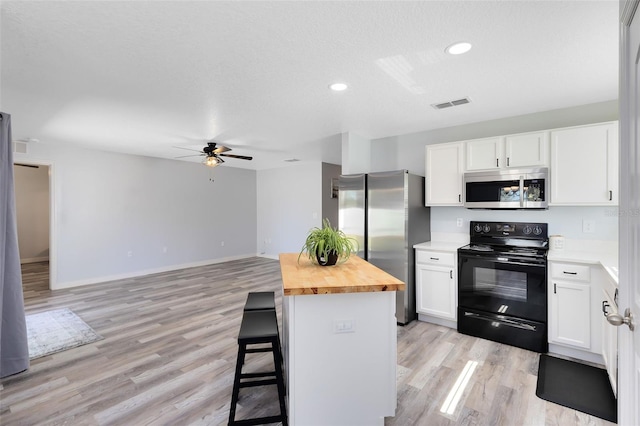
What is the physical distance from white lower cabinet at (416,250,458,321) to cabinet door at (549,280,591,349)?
84 cm

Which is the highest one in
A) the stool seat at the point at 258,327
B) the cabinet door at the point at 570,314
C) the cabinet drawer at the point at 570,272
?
the cabinet drawer at the point at 570,272

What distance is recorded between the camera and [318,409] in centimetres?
173

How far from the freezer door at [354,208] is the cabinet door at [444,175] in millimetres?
784

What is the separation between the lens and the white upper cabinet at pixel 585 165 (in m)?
2.62

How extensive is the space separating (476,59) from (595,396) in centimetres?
254

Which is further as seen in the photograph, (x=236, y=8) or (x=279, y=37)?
(x=279, y=37)

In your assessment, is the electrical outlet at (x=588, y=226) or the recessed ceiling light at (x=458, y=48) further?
the electrical outlet at (x=588, y=226)

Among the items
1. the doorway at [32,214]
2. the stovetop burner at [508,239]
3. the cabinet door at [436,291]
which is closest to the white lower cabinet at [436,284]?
the cabinet door at [436,291]

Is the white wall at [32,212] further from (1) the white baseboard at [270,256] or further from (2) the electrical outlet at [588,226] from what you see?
(2) the electrical outlet at [588,226]

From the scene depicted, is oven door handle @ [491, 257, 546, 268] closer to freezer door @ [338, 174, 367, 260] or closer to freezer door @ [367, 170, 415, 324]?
freezer door @ [367, 170, 415, 324]

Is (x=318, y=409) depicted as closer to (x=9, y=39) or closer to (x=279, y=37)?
(x=279, y=37)

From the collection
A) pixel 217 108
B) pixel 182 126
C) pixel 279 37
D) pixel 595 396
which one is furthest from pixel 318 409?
pixel 182 126

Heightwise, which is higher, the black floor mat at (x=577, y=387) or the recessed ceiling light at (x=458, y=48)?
the recessed ceiling light at (x=458, y=48)

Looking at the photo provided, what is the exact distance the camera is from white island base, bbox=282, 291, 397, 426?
171cm
